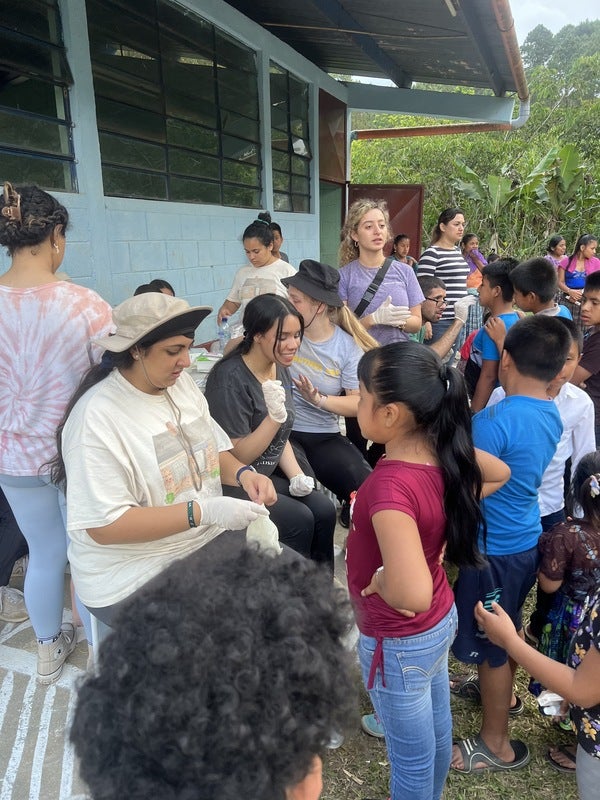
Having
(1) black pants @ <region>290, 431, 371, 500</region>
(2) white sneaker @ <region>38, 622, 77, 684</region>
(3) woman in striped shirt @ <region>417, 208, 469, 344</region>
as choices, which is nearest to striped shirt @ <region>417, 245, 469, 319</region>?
(3) woman in striped shirt @ <region>417, 208, 469, 344</region>

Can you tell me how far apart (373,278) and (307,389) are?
1.05 metres

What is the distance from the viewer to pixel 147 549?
5.73ft

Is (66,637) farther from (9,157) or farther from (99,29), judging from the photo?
(99,29)

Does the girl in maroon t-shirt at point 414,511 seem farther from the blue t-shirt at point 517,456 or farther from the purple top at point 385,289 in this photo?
the purple top at point 385,289

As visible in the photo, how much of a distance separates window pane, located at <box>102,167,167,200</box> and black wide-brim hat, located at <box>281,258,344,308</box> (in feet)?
7.20

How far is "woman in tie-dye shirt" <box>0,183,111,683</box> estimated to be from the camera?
6.53 feet

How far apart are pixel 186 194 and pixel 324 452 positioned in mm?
3376

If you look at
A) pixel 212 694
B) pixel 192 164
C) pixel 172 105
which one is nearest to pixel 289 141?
pixel 192 164

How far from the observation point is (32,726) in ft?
6.63

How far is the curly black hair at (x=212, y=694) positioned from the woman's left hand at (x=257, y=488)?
123 centimetres

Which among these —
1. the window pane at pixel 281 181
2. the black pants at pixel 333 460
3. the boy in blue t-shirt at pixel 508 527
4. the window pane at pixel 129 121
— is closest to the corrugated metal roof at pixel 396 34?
the window pane at pixel 281 181

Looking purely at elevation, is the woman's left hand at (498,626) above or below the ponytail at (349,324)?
below

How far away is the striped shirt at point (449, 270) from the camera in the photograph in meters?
4.64

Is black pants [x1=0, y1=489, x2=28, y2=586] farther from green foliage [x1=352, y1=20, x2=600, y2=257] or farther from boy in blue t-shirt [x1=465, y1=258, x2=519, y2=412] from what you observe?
green foliage [x1=352, y1=20, x2=600, y2=257]
